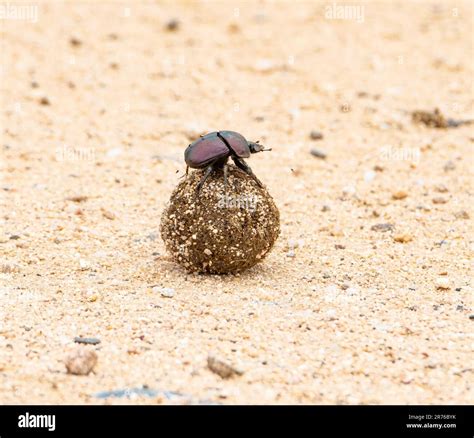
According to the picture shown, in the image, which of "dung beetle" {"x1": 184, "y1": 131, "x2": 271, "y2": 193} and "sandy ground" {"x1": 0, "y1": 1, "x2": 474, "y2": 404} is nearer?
"sandy ground" {"x1": 0, "y1": 1, "x2": 474, "y2": 404}

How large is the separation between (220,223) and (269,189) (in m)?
2.83

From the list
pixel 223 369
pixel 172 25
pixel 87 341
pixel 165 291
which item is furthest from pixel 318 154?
pixel 223 369

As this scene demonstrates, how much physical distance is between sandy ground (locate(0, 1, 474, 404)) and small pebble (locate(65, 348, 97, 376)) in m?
0.05

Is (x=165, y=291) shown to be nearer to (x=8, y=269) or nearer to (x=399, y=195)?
(x=8, y=269)

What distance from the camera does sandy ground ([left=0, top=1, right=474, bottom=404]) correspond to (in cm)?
444

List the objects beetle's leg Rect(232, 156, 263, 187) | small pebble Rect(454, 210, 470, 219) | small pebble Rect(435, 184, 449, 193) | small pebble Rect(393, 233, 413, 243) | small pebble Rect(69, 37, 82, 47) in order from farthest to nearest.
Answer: small pebble Rect(69, 37, 82, 47), small pebble Rect(435, 184, 449, 193), small pebble Rect(454, 210, 470, 219), small pebble Rect(393, 233, 413, 243), beetle's leg Rect(232, 156, 263, 187)

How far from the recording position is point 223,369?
4262 mm

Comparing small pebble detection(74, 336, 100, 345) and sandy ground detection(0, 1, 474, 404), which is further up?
sandy ground detection(0, 1, 474, 404)

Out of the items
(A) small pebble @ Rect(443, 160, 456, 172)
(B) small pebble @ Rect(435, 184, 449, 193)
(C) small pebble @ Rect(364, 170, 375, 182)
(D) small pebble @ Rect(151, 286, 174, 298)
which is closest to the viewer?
(D) small pebble @ Rect(151, 286, 174, 298)

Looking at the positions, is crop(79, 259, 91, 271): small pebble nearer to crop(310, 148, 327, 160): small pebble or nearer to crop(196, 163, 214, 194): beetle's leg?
crop(196, 163, 214, 194): beetle's leg

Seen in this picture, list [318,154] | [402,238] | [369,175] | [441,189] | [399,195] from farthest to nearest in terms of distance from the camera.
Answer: [318,154]
[369,175]
[441,189]
[399,195]
[402,238]

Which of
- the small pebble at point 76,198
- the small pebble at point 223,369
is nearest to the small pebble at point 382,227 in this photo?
the small pebble at point 76,198

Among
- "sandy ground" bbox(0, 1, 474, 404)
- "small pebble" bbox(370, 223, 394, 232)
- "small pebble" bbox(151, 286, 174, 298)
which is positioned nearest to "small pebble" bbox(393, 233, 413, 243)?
"sandy ground" bbox(0, 1, 474, 404)

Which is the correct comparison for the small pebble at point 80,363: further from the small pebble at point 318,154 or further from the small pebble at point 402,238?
the small pebble at point 318,154
